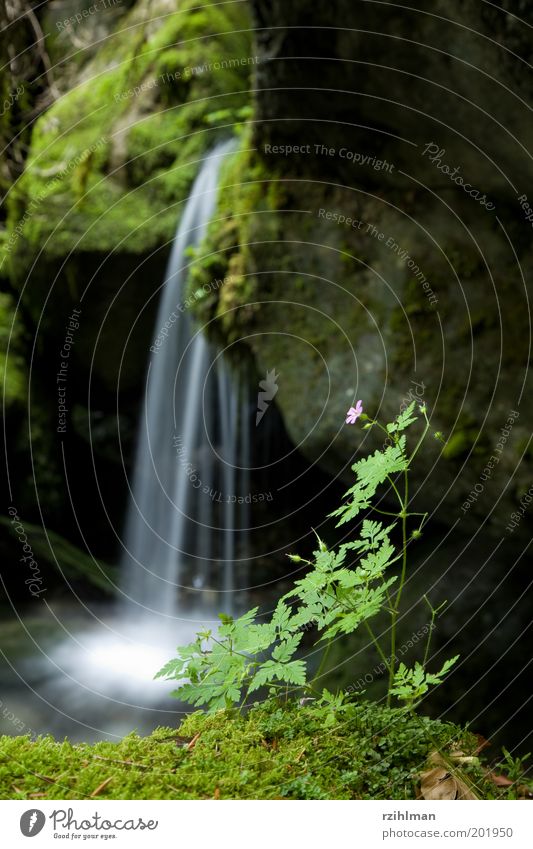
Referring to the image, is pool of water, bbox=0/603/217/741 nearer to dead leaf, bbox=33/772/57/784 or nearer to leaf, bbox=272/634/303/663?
dead leaf, bbox=33/772/57/784

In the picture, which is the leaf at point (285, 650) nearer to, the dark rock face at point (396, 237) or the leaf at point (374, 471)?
the leaf at point (374, 471)

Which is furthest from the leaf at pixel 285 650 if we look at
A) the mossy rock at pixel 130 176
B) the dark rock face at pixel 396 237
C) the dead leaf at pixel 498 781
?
the mossy rock at pixel 130 176

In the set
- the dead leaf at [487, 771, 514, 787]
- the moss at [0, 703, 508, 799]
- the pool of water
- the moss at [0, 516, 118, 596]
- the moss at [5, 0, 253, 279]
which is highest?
the moss at [5, 0, 253, 279]

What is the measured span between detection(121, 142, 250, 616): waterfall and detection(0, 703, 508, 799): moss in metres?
2.89

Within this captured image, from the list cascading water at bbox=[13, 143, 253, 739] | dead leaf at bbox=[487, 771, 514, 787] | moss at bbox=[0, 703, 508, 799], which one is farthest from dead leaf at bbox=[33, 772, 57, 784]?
cascading water at bbox=[13, 143, 253, 739]

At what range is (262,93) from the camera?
372cm

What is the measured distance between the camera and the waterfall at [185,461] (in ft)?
15.5

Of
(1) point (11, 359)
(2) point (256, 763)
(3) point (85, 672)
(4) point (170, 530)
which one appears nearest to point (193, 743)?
(2) point (256, 763)

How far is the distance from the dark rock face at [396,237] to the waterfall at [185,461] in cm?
79

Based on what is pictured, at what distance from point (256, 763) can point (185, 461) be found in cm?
386

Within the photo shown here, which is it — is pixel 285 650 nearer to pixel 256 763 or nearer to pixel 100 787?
pixel 256 763

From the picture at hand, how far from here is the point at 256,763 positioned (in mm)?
1754

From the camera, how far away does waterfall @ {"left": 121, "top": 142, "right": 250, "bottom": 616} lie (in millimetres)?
4734
